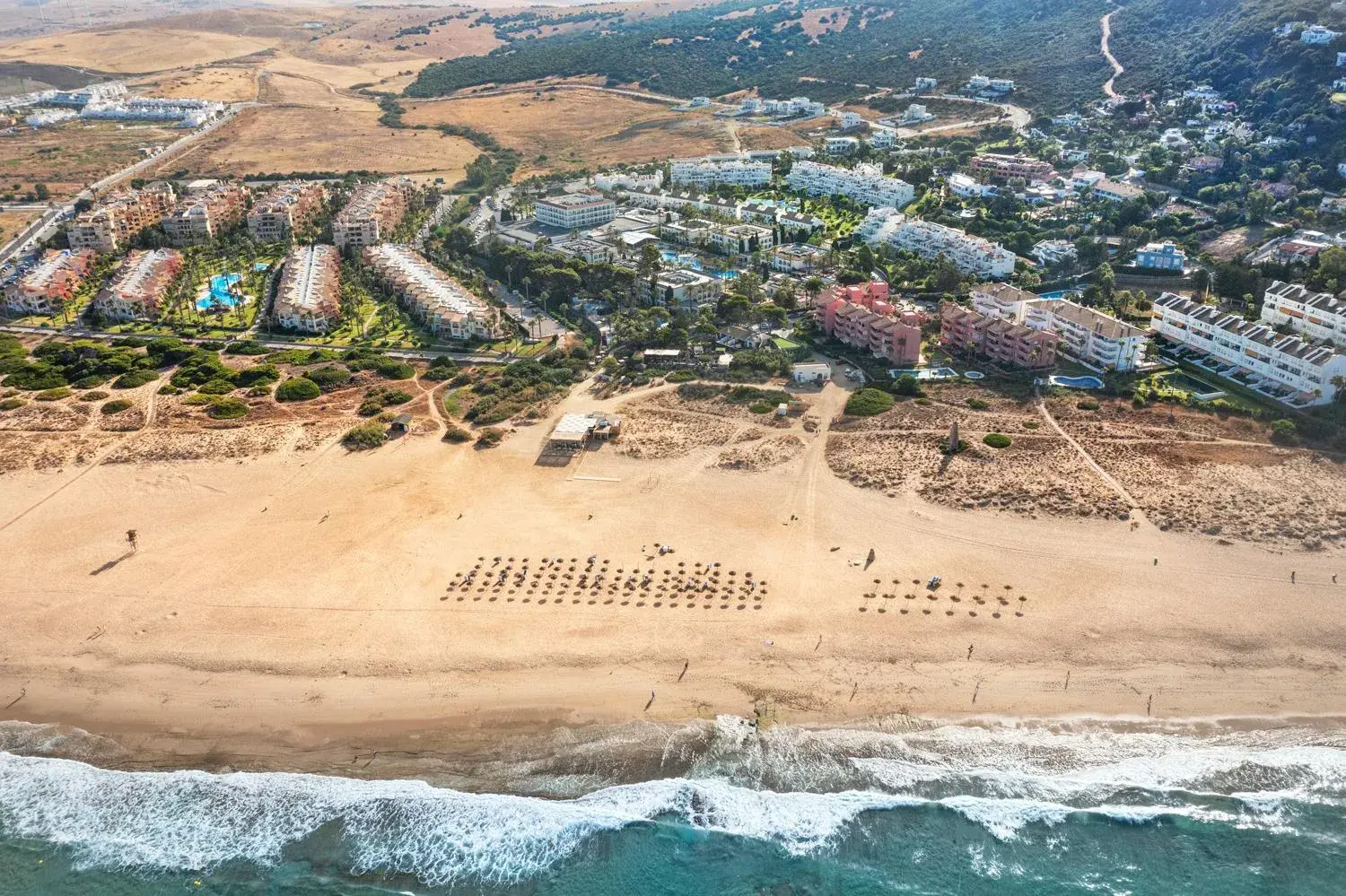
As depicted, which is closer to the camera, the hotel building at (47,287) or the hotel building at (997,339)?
the hotel building at (997,339)

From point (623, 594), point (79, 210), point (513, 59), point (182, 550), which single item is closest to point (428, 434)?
point (182, 550)

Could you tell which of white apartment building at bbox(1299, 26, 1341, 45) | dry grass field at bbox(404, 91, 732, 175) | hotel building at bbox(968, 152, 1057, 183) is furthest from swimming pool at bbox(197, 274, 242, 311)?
white apartment building at bbox(1299, 26, 1341, 45)

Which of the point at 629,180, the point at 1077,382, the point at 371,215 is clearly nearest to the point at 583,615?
the point at 1077,382

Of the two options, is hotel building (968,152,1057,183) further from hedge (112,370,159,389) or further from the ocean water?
the ocean water

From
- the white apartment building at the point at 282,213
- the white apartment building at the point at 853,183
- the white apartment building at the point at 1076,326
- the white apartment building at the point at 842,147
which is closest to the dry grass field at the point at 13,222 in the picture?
the white apartment building at the point at 282,213

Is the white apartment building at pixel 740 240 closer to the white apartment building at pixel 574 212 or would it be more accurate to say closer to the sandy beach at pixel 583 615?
the white apartment building at pixel 574 212

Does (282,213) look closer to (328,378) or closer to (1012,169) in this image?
(328,378)

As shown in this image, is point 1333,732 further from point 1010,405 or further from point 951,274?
point 951,274
